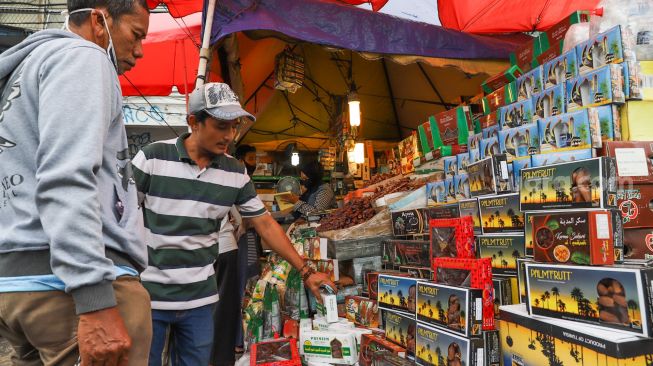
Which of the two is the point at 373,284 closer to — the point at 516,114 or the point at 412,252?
the point at 412,252

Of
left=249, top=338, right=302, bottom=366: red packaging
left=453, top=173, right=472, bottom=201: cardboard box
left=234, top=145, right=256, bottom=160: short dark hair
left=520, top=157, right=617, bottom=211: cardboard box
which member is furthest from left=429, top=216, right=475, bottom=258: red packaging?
left=234, top=145, right=256, bottom=160: short dark hair

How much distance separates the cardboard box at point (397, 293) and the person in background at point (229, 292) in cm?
199

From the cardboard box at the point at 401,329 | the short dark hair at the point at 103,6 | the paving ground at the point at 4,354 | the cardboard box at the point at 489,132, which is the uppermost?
the short dark hair at the point at 103,6

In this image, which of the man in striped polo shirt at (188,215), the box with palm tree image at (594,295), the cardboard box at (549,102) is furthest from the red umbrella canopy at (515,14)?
the box with palm tree image at (594,295)

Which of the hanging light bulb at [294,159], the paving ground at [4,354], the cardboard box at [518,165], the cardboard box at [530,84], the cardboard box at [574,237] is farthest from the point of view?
the hanging light bulb at [294,159]

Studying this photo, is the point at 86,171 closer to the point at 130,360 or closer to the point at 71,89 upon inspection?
the point at 71,89

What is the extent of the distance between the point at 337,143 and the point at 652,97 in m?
6.08

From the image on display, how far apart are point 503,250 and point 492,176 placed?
0.47 metres

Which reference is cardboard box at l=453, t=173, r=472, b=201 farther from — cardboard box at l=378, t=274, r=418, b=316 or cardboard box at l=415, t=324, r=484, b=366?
cardboard box at l=415, t=324, r=484, b=366

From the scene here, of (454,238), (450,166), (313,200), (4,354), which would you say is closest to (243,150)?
(313,200)

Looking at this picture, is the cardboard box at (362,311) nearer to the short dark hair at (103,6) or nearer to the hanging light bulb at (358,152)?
the short dark hair at (103,6)

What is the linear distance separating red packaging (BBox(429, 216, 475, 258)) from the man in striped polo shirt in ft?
4.30

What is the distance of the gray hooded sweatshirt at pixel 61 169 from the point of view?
0.96 meters

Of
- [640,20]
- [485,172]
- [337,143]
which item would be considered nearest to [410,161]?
[485,172]
